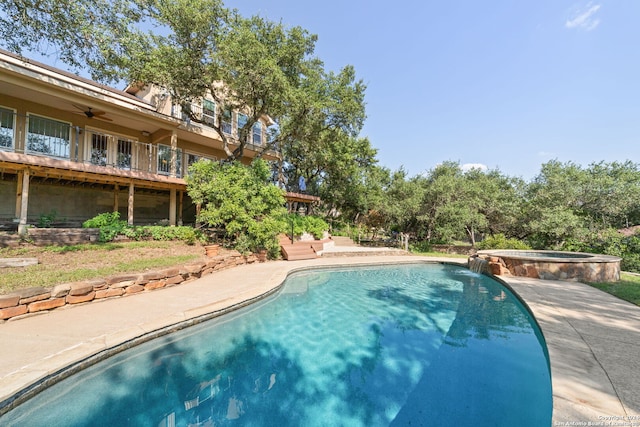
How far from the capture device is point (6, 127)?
9.82m

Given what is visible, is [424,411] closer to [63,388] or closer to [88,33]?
[63,388]

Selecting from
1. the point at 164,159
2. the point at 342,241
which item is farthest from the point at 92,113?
the point at 342,241

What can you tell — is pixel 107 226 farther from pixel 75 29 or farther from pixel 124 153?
pixel 75 29

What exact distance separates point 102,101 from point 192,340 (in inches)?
433

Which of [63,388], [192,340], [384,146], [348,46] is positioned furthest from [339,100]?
[63,388]

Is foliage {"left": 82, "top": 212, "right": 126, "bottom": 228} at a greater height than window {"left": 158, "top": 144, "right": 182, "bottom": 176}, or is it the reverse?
window {"left": 158, "top": 144, "right": 182, "bottom": 176}

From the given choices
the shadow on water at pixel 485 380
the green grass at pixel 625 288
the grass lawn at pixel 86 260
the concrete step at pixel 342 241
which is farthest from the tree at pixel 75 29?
the green grass at pixel 625 288

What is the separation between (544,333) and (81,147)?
54.0 feet


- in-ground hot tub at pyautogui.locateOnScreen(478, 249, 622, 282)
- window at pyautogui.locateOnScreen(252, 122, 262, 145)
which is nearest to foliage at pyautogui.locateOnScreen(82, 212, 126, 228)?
window at pyautogui.locateOnScreen(252, 122, 262, 145)

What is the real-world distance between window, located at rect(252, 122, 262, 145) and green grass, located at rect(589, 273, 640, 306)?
17687 mm

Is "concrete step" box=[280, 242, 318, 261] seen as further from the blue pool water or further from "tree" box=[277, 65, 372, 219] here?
the blue pool water

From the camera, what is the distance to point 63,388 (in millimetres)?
2900

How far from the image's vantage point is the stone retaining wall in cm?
424

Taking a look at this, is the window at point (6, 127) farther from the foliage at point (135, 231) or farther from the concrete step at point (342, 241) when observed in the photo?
the concrete step at point (342, 241)
